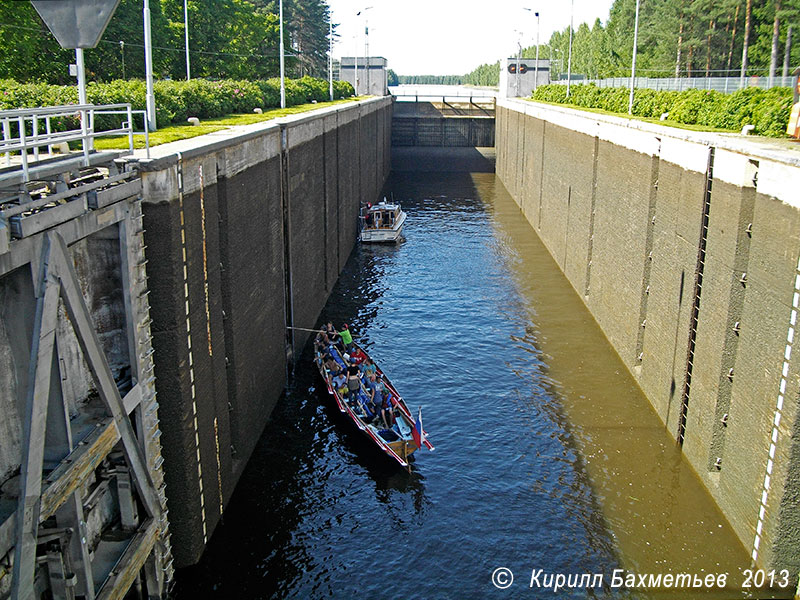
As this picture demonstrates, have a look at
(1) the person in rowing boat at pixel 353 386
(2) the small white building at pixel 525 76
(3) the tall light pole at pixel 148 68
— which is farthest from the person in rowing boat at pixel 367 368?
(2) the small white building at pixel 525 76

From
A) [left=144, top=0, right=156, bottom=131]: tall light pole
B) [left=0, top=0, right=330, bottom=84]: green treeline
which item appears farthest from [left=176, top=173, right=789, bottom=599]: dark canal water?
[left=0, top=0, right=330, bottom=84]: green treeline

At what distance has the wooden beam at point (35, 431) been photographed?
378 inches

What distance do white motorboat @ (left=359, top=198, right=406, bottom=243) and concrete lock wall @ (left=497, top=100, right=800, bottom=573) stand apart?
14858mm

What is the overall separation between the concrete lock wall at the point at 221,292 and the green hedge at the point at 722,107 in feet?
44.8

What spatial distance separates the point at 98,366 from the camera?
11617 millimetres

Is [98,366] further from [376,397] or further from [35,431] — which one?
[376,397]

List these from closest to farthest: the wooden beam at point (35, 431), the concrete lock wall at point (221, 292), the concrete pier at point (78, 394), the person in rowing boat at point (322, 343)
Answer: the wooden beam at point (35, 431), the concrete pier at point (78, 394), the concrete lock wall at point (221, 292), the person in rowing boat at point (322, 343)

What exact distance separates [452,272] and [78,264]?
26.6 meters

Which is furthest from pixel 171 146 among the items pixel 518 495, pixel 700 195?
pixel 700 195

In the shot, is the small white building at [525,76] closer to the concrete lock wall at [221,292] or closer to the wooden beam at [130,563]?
the concrete lock wall at [221,292]

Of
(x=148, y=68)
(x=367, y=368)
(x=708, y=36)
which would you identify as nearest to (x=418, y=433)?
(x=367, y=368)

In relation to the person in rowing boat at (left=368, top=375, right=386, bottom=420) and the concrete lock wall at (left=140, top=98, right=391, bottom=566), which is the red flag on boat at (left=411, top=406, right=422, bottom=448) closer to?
the person in rowing boat at (left=368, top=375, right=386, bottom=420)

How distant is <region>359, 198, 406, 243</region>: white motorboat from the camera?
4366cm

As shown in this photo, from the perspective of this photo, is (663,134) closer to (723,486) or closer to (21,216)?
(723,486)
